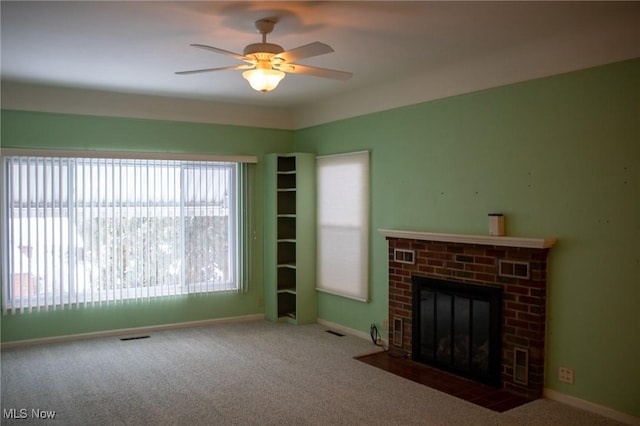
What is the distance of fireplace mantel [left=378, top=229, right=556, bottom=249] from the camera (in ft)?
12.6

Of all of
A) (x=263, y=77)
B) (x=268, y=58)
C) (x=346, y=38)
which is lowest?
(x=263, y=77)

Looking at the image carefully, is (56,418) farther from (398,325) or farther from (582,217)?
(582,217)

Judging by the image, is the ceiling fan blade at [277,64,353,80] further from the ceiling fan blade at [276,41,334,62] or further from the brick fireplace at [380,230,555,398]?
the brick fireplace at [380,230,555,398]

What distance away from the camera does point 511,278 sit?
4.09 meters

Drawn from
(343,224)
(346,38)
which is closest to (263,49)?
(346,38)

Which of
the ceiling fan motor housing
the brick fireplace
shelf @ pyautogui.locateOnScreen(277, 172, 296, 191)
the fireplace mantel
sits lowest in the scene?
the brick fireplace

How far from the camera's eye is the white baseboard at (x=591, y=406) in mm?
3496

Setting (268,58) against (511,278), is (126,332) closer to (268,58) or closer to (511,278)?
(268,58)

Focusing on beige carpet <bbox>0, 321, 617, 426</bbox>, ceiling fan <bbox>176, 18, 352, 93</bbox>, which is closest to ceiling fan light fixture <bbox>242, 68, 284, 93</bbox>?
ceiling fan <bbox>176, 18, 352, 93</bbox>

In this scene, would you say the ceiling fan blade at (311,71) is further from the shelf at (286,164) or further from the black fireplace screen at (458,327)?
the shelf at (286,164)

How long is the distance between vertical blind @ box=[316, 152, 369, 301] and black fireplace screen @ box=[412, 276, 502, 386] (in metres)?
0.93

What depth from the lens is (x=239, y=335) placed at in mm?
5852

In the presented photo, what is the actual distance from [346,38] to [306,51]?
2.59 ft

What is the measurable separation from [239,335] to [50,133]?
285 centimetres
